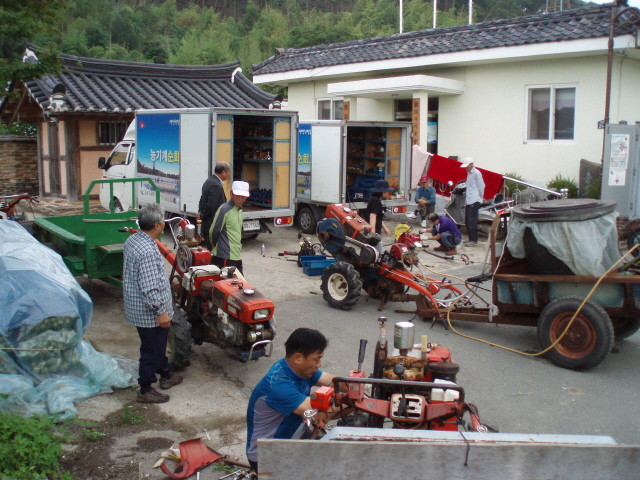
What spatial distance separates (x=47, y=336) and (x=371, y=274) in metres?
4.18

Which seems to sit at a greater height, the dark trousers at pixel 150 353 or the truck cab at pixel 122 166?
the truck cab at pixel 122 166

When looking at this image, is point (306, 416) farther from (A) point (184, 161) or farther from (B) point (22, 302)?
(A) point (184, 161)

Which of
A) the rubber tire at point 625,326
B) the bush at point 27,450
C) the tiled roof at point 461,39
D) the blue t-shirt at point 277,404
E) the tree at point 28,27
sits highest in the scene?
the tiled roof at point 461,39

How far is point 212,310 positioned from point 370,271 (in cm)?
278

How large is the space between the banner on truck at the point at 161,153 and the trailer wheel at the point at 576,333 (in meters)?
7.56

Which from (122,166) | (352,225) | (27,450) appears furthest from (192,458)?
(122,166)

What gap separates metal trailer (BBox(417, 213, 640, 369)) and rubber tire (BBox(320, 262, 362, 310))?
5.73 ft

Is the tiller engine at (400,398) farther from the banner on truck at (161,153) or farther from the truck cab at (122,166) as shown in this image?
the truck cab at (122,166)

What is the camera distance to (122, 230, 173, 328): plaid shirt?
5.06 m

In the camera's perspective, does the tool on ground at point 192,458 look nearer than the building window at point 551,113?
Yes

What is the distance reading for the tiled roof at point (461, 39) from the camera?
43.6 ft

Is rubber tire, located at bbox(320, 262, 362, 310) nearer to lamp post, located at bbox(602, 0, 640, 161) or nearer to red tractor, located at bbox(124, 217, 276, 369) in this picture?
red tractor, located at bbox(124, 217, 276, 369)

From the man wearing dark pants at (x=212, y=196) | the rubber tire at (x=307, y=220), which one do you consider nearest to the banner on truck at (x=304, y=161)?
the rubber tire at (x=307, y=220)

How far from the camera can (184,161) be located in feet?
37.5
